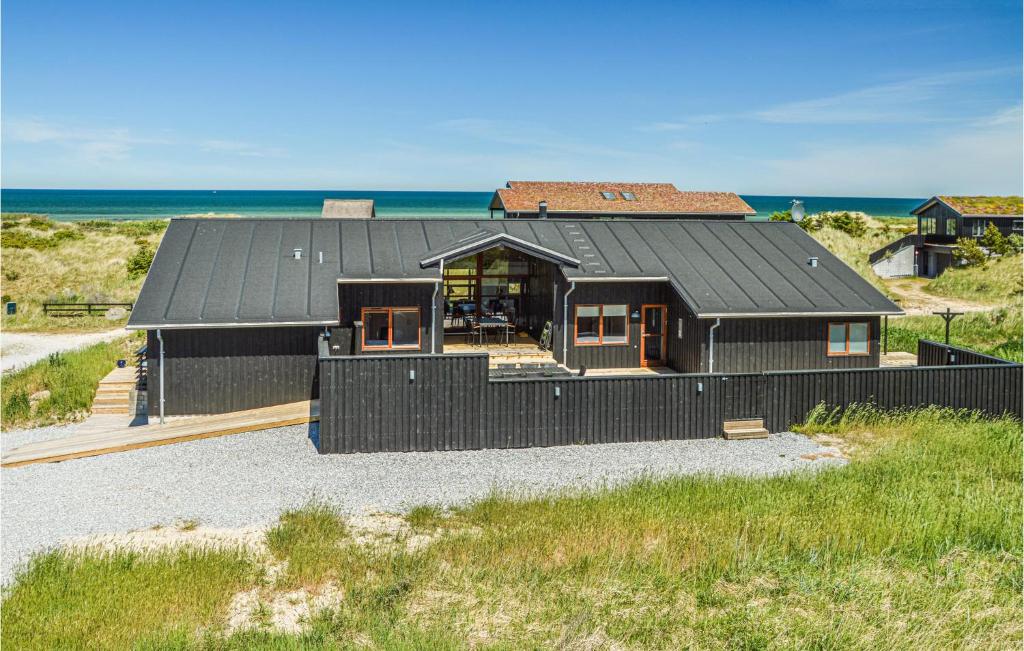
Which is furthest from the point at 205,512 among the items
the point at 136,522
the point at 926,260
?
the point at 926,260

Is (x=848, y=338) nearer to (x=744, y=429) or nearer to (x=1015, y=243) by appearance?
(x=744, y=429)

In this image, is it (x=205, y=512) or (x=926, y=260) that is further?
(x=926, y=260)

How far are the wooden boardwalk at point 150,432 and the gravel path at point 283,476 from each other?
23cm

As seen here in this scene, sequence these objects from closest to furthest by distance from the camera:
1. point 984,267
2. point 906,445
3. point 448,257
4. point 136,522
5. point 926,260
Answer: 1. point 136,522
2. point 906,445
3. point 448,257
4. point 984,267
5. point 926,260

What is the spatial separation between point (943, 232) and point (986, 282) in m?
9.54

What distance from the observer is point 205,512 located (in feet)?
36.1

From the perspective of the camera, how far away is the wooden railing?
102 feet

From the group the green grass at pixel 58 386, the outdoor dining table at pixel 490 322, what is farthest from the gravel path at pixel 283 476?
the outdoor dining table at pixel 490 322

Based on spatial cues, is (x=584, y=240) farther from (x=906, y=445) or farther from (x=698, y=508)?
(x=698, y=508)

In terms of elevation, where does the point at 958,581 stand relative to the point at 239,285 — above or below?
below

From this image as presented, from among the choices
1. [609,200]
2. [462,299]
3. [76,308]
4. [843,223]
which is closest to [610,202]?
[609,200]

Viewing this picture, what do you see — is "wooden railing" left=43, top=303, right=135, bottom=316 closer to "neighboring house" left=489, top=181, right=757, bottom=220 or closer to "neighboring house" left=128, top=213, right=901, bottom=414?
"neighboring house" left=128, top=213, right=901, bottom=414

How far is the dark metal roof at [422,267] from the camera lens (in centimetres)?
1659

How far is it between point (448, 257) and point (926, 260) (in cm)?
3723
